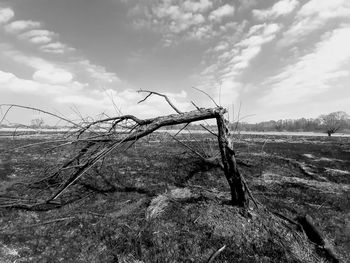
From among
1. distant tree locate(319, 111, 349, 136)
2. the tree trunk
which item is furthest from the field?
distant tree locate(319, 111, 349, 136)

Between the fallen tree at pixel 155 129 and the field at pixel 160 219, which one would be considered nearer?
the field at pixel 160 219

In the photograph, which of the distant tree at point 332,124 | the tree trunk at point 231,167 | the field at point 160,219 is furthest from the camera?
the distant tree at point 332,124

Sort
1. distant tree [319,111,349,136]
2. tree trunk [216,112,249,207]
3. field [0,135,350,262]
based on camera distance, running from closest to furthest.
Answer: field [0,135,350,262] < tree trunk [216,112,249,207] < distant tree [319,111,349,136]

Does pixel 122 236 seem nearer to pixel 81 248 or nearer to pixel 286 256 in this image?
pixel 81 248

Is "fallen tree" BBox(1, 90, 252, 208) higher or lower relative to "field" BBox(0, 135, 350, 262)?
higher

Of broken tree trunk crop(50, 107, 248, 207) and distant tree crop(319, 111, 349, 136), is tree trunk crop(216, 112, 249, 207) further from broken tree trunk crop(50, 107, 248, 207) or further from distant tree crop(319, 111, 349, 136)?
distant tree crop(319, 111, 349, 136)

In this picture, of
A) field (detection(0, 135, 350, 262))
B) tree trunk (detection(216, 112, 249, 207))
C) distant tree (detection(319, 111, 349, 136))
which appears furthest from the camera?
distant tree (detection(319, 111, 349, 136))

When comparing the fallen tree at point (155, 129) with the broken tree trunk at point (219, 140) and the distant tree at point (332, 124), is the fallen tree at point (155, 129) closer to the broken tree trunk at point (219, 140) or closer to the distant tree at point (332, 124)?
the broken tree trunk at point (219, 140)

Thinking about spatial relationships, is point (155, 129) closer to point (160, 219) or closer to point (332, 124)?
point (160, 219)

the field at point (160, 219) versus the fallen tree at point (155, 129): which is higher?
the fallen tree at point (155, 129)

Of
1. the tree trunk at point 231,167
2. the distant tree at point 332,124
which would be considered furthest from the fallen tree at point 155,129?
the distant tree at point 332,124

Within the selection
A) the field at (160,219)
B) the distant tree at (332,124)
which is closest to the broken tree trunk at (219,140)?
the field at (160,219)

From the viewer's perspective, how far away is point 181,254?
3676mm

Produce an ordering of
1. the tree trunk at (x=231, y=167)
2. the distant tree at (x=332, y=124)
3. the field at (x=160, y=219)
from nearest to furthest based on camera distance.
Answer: the field at (x=160, y=219)
the tree trunk at (x=231, y=167)
the distant tree at (x=332, y=124)
